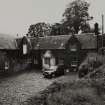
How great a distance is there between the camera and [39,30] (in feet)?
262

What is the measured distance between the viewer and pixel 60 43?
160 feet

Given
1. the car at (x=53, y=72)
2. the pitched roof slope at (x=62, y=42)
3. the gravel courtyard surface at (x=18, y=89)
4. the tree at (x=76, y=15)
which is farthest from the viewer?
the tree at (x=76, y=15)

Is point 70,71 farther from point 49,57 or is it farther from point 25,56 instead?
point 25,56

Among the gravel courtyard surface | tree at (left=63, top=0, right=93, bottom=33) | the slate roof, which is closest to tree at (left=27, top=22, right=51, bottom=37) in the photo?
tree at (left=63, top=0, right=93, bottom=33)

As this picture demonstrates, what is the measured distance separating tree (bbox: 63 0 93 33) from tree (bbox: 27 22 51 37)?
8.57 meters

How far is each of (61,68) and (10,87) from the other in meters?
11.2

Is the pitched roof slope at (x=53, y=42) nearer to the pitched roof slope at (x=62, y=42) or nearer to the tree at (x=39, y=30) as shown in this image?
the pitched roof slope at (x=62, y=42)

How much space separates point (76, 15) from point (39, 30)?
542 inches

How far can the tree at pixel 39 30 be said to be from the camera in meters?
78.6

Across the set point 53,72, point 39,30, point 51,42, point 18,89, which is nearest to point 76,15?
point 39,30

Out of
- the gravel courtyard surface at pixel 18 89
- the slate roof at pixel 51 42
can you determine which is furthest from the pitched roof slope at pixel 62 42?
the gravel courtyard surface at pixel 18 89

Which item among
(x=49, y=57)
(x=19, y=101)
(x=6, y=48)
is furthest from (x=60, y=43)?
(x=19, y=101)

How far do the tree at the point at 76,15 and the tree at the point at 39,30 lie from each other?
8567 mm

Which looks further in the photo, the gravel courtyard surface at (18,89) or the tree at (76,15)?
the tree at (76,15)
